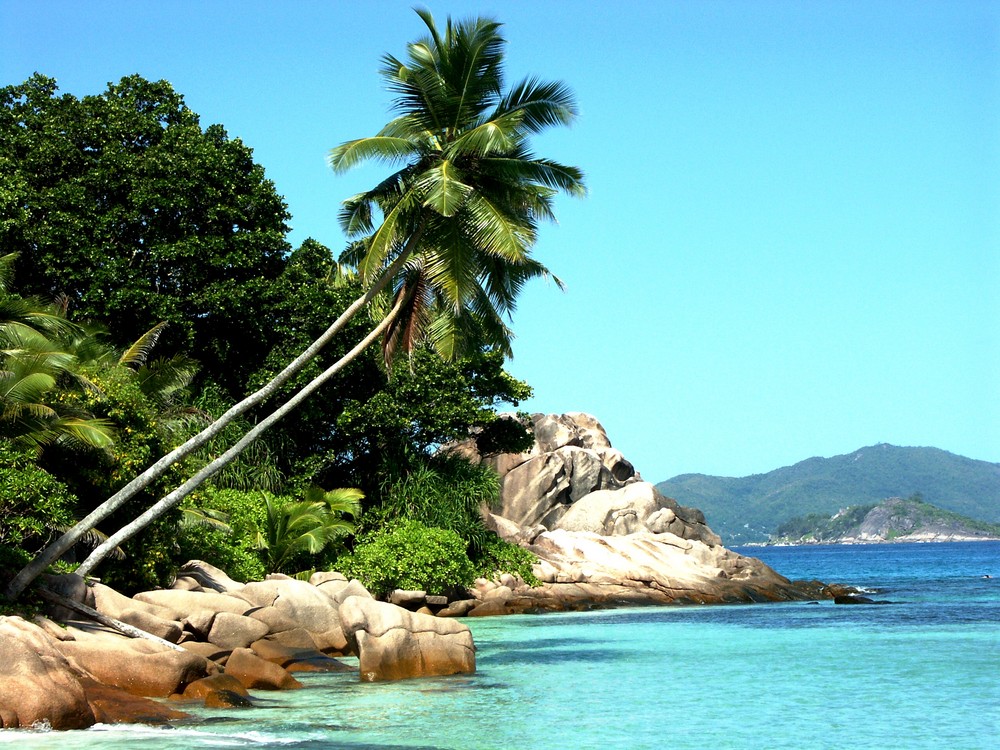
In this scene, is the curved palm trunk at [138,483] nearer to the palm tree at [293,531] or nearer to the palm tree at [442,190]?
the palm tree at [442,190]

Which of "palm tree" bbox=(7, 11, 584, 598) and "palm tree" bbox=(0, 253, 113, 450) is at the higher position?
"palm tree" bbox=(7, 11, 584, 598)

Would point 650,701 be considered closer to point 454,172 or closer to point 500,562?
point 454,172

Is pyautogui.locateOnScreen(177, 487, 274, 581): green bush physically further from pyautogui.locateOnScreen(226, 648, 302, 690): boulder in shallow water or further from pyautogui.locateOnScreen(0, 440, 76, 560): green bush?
pyautogui.locateOnScreen(226, 648, 302, 690): boulder in shallow water

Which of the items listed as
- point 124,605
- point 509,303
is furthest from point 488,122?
point 124,605

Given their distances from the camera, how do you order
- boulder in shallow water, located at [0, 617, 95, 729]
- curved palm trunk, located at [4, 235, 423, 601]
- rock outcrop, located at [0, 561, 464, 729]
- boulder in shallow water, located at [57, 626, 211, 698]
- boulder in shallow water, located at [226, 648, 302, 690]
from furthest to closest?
boulder in shallow water, located at [226, 648, 302, 690] < curved palm trunk, located at [4, 235, 423, 601] < boulder in shallow water, located at [57, 626, 211, 698] < rock outcrop, located at [0, 561, 464, 729] < boulder in shallow water, located at [0, 617, 95, 729]

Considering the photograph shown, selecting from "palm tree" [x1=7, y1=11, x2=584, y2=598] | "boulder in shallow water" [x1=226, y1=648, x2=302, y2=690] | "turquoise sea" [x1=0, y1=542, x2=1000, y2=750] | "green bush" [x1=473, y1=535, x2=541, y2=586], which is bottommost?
"turquoise sea" [x1=0, y1=542, x2=1000, y2=750]

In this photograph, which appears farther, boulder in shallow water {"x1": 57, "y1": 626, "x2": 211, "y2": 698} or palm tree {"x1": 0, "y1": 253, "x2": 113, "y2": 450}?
palm tree {"x1": 0, "y1": 253, "x2": 113, "y2": 450}

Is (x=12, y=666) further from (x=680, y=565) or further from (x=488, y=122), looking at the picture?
(x=680, y=565)

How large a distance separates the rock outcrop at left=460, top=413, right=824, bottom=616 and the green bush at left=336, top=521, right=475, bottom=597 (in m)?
3.34

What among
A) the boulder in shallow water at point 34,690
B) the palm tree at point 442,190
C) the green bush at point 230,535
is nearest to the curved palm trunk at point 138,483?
the palm tree at point 442,190

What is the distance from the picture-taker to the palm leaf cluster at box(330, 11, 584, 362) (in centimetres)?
1947

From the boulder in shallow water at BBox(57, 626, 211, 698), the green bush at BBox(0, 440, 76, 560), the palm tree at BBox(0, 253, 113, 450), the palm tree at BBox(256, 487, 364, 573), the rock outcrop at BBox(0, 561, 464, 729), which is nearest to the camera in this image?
the rock outcrop at BBox(0, 561, 464, 729)

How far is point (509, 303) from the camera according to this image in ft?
73.7

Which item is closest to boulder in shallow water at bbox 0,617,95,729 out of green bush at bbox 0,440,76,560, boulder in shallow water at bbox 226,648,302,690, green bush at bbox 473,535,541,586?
green bush at bbox 0,440,76,560
